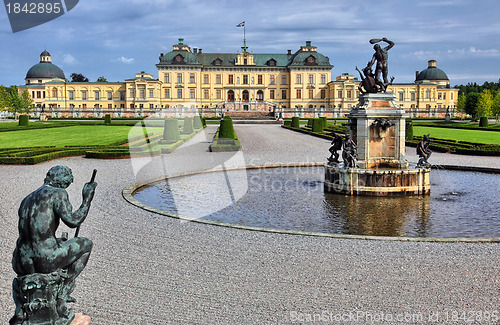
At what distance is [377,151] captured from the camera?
1230 cm

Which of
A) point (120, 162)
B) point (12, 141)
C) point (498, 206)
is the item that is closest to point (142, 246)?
point (498, 206)

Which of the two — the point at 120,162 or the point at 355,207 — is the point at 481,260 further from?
the point at 120,162

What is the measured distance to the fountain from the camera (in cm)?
1173

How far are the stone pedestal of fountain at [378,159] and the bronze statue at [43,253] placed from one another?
29.3 ft

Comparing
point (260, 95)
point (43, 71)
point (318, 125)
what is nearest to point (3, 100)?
point (43, 71)

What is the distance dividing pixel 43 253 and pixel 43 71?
99032 millimetres

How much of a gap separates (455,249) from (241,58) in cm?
7593

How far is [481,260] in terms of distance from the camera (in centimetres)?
633

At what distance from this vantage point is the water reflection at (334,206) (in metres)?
8.69

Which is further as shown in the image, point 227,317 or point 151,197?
point 151,197

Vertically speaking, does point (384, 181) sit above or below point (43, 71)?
below

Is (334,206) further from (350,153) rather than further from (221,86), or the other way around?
(221,86)

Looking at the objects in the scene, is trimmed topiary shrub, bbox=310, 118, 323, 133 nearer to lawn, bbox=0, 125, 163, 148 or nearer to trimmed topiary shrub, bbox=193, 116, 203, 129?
trimmed topiary shrub, bbox=193, 116, 203, 129

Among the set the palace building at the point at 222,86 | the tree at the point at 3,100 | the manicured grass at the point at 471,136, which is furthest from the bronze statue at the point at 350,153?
the palace building at the point at 222,86
